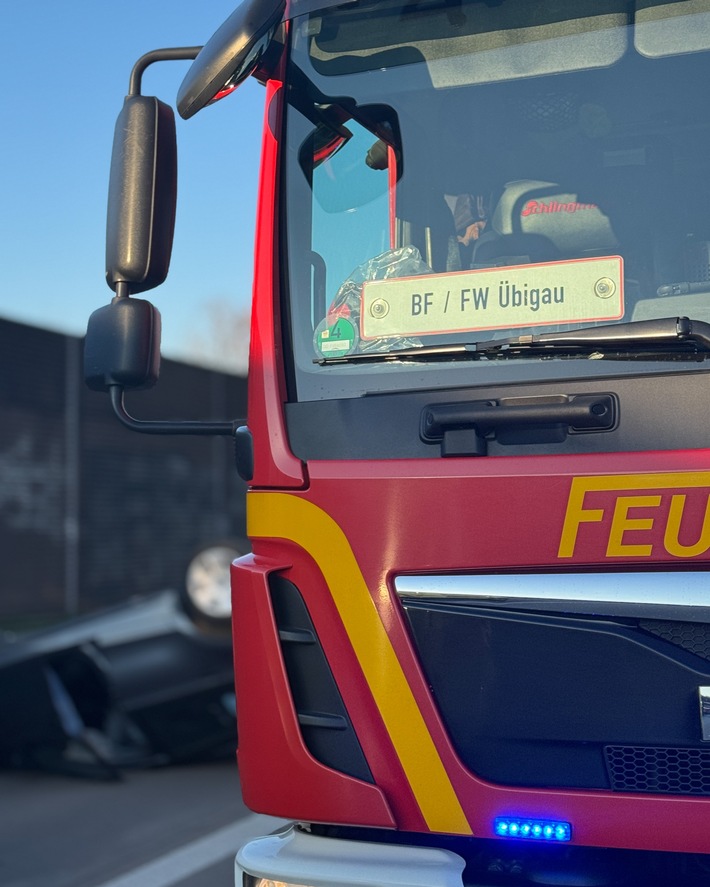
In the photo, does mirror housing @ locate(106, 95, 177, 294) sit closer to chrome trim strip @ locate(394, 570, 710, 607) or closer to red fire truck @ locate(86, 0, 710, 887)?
red fire truck @ locate(86, 0, 710, 887)

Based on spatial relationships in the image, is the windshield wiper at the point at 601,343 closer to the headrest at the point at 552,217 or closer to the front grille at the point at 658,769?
the headrest at the point at 552,217

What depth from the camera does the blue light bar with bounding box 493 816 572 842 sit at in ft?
7.80

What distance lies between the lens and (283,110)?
2930mm

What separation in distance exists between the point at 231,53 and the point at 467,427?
1.06m

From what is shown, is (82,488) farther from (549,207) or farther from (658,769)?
(658,769)

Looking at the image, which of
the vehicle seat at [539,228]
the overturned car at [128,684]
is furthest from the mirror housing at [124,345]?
the overturned car at [128,684]

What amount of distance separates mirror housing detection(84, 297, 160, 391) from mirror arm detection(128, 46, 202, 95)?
1.84 ft

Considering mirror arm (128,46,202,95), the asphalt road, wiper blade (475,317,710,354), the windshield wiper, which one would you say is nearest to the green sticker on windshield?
the windshield wiper

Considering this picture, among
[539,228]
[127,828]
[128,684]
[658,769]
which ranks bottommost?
[127,828]

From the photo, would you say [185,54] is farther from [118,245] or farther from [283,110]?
[118,245]

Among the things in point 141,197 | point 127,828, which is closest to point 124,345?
point 141,197

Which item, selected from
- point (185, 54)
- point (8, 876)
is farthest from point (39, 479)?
point (185, 54)

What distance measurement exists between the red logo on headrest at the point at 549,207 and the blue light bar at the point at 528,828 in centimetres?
132

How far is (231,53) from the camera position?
2754 mm
